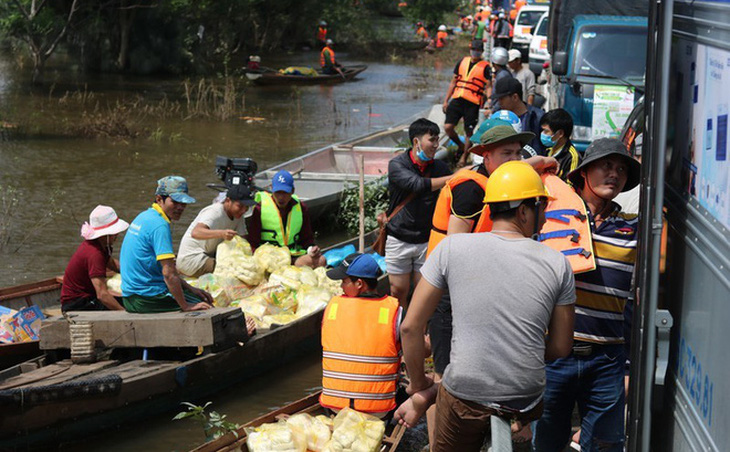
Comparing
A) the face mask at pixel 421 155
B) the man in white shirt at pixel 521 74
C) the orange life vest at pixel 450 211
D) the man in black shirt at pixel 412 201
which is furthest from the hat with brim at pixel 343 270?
the man in white shirt at pixel 521 74

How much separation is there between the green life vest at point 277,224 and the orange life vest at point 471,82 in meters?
5.64

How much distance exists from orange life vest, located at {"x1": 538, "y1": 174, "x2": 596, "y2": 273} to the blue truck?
7.58m

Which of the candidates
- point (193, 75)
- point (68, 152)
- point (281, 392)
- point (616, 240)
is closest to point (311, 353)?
point (281, 392)

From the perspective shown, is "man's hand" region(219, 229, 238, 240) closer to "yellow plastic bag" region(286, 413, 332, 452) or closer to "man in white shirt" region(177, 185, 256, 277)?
"man in white shirt" region(177, 185, 256, 277)

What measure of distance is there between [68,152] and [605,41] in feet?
39.3

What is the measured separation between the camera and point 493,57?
15.0 metres

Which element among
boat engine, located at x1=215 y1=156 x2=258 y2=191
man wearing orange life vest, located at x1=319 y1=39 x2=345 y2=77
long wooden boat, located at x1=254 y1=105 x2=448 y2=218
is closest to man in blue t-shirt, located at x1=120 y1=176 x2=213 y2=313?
boat engine, located at x1=215 y1=156 x2=258 y2=191

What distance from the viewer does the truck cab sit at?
1220cm

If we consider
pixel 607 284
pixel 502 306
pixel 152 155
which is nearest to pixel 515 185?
pixel 502 306

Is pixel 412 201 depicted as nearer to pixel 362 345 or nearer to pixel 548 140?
pixel 548 140

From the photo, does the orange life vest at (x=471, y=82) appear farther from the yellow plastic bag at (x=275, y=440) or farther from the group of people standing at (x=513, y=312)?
the yellow plastic bag at (x=275, y=440)

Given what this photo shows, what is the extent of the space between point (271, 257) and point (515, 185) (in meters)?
5.68

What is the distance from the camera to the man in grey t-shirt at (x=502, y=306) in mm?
3705

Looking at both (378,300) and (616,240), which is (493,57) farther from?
(616,240)
